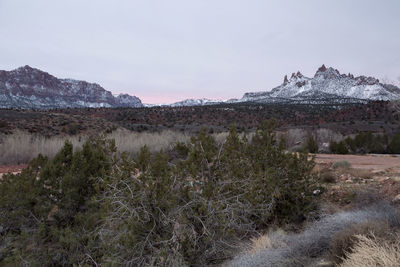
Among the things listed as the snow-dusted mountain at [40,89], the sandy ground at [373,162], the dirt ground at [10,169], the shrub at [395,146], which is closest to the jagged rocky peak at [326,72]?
the shrub at [395,146]

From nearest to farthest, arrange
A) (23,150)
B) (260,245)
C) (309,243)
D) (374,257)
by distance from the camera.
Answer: (374,257) < (309,243) < (260,245) < (23,150)

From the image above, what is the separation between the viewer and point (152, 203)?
13.0ft

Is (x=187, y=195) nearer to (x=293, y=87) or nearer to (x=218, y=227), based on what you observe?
(x=218, y=227)

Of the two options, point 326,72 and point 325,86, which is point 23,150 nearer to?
point 325,86

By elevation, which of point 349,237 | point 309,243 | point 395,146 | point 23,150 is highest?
point 349,237

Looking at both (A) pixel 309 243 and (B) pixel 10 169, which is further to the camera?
(B) pixel 10 169

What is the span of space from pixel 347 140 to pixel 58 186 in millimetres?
24639

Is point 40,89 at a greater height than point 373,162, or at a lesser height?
greater

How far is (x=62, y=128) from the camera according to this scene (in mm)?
32875

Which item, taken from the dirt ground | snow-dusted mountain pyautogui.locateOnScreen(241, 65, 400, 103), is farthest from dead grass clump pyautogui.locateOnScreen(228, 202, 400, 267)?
snow-dusted mountain pyautogui.locateOnScreen(241, 65, 400, 103)

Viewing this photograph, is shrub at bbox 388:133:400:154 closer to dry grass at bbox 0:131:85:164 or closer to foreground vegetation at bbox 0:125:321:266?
foreground vegetation at bbox 0:125:321:266

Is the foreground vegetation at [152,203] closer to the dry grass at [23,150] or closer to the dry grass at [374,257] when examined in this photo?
Answer: the dry grass at [374,257]

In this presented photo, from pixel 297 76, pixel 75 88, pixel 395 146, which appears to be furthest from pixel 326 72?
pixel 75 88

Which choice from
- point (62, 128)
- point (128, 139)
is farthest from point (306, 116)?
point (62, 128)
